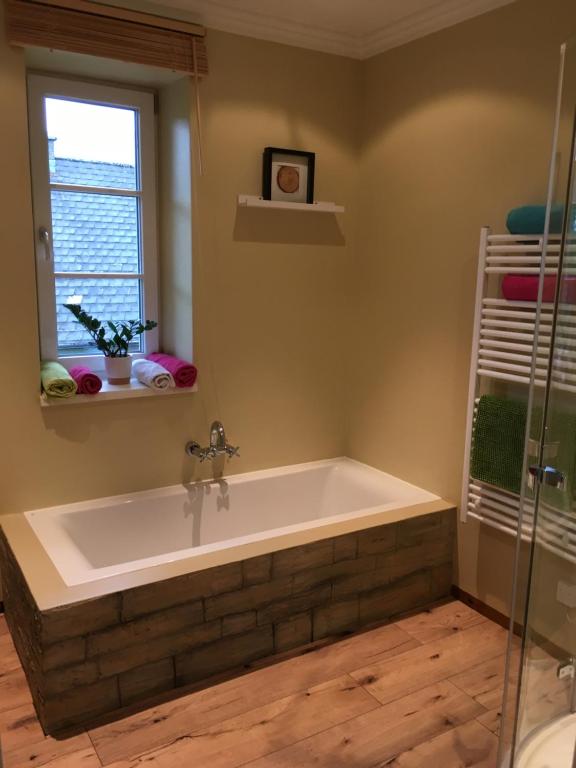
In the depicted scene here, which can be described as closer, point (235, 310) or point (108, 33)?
point (108, 33)

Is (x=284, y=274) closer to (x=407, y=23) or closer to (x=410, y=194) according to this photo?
(x=410, y=194)

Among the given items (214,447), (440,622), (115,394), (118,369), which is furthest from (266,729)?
(118,369)

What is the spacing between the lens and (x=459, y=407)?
9.32ft

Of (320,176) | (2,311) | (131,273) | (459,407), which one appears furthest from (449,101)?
(2,311)

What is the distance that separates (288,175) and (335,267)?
0.51 metres

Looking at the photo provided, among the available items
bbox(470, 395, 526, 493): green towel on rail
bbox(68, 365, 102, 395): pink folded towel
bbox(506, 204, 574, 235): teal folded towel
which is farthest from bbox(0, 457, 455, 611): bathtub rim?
bbox(506, 204, 574, 235): teal folded towel

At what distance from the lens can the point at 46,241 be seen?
278 centimetres

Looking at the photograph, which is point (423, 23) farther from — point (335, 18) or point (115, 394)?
point (115, 394)

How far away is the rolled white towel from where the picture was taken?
9.28ft

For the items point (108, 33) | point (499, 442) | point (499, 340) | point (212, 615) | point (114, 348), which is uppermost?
point (108, 33)

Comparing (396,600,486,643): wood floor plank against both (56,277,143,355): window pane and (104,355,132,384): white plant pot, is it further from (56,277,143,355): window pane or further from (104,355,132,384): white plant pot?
(56,277,143,355): window pane

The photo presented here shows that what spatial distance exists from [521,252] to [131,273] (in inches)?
66.7

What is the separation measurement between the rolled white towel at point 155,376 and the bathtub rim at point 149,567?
1.59 feet

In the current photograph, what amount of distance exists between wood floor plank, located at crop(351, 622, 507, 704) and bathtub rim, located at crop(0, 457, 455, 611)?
1.63 ft
